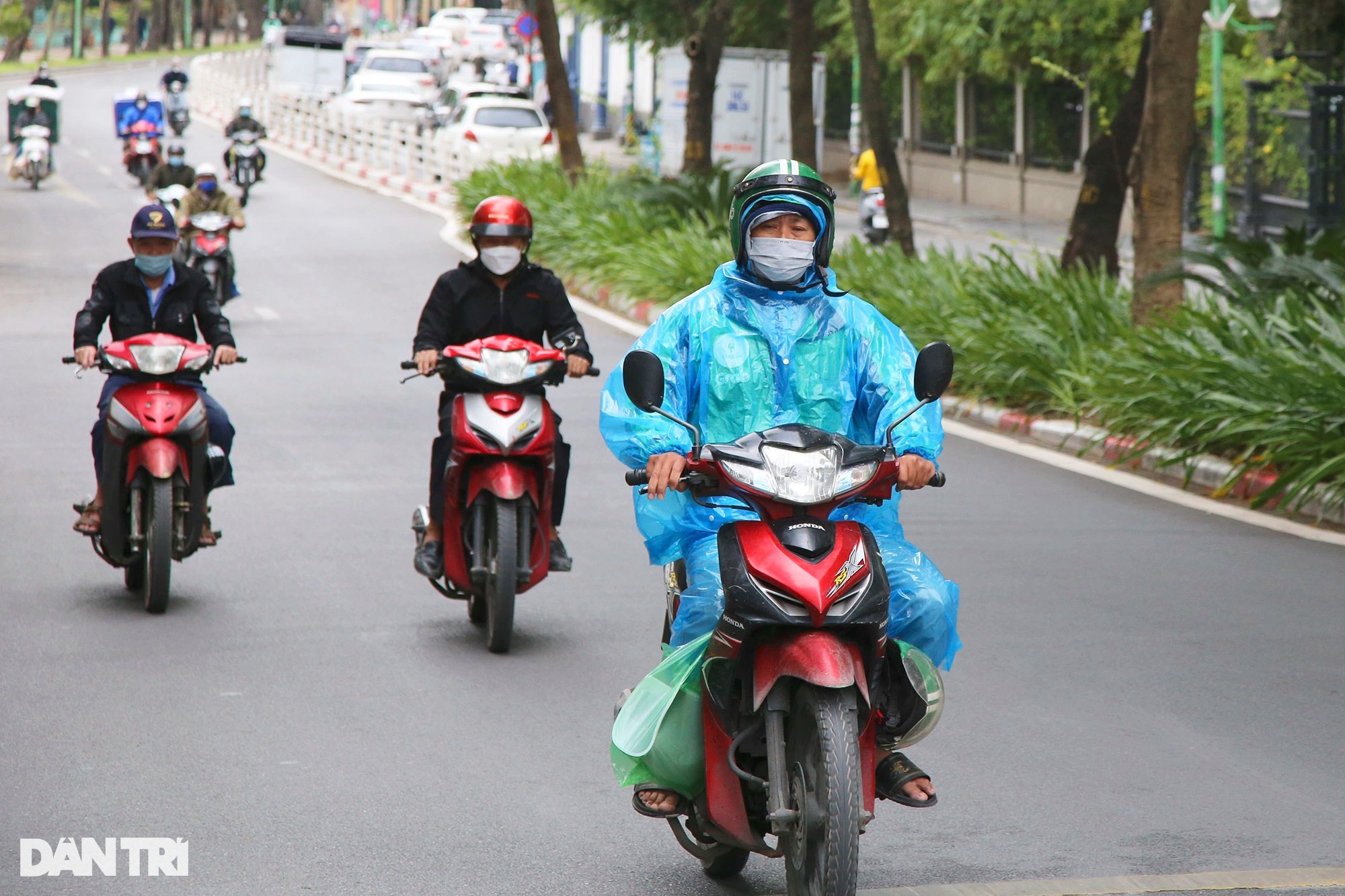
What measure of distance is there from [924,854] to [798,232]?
176cm

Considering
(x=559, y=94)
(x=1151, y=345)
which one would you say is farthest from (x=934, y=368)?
(x=559, y=94)

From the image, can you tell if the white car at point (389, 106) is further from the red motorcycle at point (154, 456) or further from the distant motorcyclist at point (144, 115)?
the red motorcycle at point (154, 456)

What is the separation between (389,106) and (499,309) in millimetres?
40933

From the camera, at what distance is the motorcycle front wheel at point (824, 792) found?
4277 mm

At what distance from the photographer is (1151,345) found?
1309cm

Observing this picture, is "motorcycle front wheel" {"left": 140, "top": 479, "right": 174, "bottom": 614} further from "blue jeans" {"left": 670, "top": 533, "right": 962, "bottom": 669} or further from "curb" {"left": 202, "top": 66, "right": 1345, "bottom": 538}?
"curb" {"left": 202, "top": 66, "right": 1345, "bottom": 538}

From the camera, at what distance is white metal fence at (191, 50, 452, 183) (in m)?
38.6

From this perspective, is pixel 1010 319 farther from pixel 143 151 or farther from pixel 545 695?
pixel 143 151

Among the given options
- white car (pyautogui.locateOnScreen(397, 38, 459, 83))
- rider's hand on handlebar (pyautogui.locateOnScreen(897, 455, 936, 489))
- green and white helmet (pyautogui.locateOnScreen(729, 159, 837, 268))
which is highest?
Result: white car (pyautogui.locateOnScreen(397, 38, 459, 83))

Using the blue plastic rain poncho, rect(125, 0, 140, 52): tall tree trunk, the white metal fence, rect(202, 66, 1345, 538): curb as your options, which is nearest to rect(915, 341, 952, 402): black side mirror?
the blue plastic rain poncho

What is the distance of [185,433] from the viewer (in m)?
8.46

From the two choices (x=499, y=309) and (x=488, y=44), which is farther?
(x=488, y=44)

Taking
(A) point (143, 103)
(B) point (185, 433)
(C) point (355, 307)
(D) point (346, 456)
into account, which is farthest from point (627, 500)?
Result: (A) point (143, 103)

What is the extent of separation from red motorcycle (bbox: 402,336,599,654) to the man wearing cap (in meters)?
1.21
